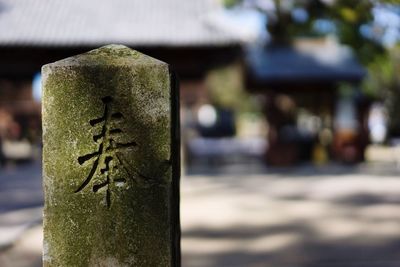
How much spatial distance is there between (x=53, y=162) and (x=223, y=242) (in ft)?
10.4

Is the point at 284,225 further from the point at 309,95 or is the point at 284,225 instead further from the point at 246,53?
the point at 309,95

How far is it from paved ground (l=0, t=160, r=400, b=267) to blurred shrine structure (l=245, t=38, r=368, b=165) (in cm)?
381

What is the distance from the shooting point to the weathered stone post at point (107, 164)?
Answer: 249cm

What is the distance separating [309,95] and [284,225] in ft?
39.9

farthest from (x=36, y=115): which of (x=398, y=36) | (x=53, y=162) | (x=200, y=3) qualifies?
(x=53, y=162)

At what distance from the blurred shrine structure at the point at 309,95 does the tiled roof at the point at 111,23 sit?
3483mm

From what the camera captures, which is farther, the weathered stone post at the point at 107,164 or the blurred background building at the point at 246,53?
the blurred background building at the point at 246,53

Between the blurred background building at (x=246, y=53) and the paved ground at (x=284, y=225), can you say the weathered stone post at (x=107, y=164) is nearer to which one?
the paved ground at (x=284, y=225)

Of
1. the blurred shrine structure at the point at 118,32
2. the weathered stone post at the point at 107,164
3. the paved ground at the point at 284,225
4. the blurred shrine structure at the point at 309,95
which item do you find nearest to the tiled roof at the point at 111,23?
the blurred shrine structure at the point at 118,32

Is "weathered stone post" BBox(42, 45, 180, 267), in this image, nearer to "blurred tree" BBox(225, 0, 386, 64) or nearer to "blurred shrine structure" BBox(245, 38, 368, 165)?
"blurred tree" BBox(225, 0, 386, 64)

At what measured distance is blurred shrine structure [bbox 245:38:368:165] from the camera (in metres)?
15.0

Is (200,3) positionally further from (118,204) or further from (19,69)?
(118,204)

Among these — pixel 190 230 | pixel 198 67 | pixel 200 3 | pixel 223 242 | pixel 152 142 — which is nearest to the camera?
pixel 152 142

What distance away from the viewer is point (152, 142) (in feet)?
8.18
